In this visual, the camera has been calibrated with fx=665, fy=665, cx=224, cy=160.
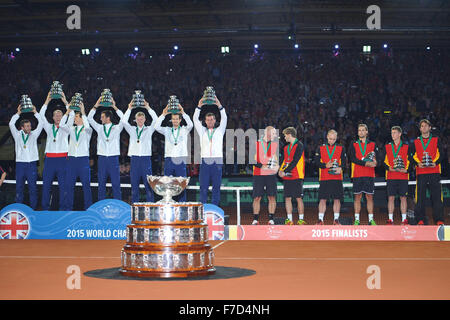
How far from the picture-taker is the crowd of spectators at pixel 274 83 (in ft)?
84.8

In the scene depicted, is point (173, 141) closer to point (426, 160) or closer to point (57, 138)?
point (57, 138)

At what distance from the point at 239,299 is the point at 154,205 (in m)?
2.37

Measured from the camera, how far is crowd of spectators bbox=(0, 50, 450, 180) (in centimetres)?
2584

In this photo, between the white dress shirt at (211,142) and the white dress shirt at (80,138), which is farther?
the white dress shirt at (80,138)

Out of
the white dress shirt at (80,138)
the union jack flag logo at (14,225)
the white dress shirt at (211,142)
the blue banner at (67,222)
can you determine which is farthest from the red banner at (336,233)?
the union jack flag logo at (14,225)

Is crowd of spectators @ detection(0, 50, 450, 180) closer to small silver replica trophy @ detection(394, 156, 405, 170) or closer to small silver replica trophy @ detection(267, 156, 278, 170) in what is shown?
small silver replica trophy @ detection(394, 156, 405, 170)

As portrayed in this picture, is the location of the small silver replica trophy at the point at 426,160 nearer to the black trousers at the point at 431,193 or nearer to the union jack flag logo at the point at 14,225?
the black trousers at the point at 431,193

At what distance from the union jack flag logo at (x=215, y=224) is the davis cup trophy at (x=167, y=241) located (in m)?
5.18

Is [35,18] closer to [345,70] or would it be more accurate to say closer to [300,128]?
[300,128]

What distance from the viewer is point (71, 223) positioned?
14.0 metres

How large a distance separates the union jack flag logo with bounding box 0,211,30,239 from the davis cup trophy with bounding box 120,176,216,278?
6569 mm

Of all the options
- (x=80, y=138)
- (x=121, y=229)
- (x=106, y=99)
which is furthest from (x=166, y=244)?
(x=80, y=138)

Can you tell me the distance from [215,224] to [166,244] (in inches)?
225

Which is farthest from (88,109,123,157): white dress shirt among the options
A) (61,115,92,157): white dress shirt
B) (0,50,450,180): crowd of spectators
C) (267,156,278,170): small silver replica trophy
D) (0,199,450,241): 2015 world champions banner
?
(0,50,450,180): crowd of spectators
